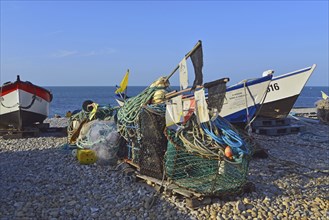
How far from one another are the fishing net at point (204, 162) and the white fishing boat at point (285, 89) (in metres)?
6.25

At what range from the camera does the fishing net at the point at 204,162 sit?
4.85 m

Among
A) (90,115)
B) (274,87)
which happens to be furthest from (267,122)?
(90,115)

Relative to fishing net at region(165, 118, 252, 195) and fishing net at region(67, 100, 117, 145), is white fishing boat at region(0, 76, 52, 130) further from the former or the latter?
fishing net at region(165, 118, 252, 195)

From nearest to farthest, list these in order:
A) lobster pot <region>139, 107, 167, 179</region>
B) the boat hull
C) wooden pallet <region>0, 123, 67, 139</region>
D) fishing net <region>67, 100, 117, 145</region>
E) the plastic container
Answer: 1. lobster pot <region>139, 107, 167, 179</region>
2. the plastic container
3. fishing net <region>67, 100, 117, 145</region>
4. the boat hull
5. wooden pallet <region>0, 123, 67, 139</region>

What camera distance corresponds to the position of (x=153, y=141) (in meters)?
5.73

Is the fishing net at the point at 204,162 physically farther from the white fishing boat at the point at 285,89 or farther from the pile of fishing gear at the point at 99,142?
the white fishing boat at the point at 285,89

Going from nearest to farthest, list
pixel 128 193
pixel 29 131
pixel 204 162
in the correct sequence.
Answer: pixel 204 162, pixel 128 193, pixel 29 131

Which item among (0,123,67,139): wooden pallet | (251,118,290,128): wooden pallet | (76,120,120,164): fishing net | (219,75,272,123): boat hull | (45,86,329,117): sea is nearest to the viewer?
(76,120,120,164): fishing net

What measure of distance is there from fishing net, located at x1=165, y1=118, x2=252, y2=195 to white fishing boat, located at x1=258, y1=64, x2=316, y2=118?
625 cm

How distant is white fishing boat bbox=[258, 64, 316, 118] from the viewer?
1111cm

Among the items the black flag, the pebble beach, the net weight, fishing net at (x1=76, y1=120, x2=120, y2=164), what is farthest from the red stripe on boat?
the black flag

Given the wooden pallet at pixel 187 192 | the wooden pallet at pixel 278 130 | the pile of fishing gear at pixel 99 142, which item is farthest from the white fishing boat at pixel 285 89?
the wooden pallet at pixel 187 192

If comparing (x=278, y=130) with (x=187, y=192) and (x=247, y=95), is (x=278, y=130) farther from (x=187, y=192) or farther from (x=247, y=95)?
(x=187, y=192)

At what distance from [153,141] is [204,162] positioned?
93 centimetres
